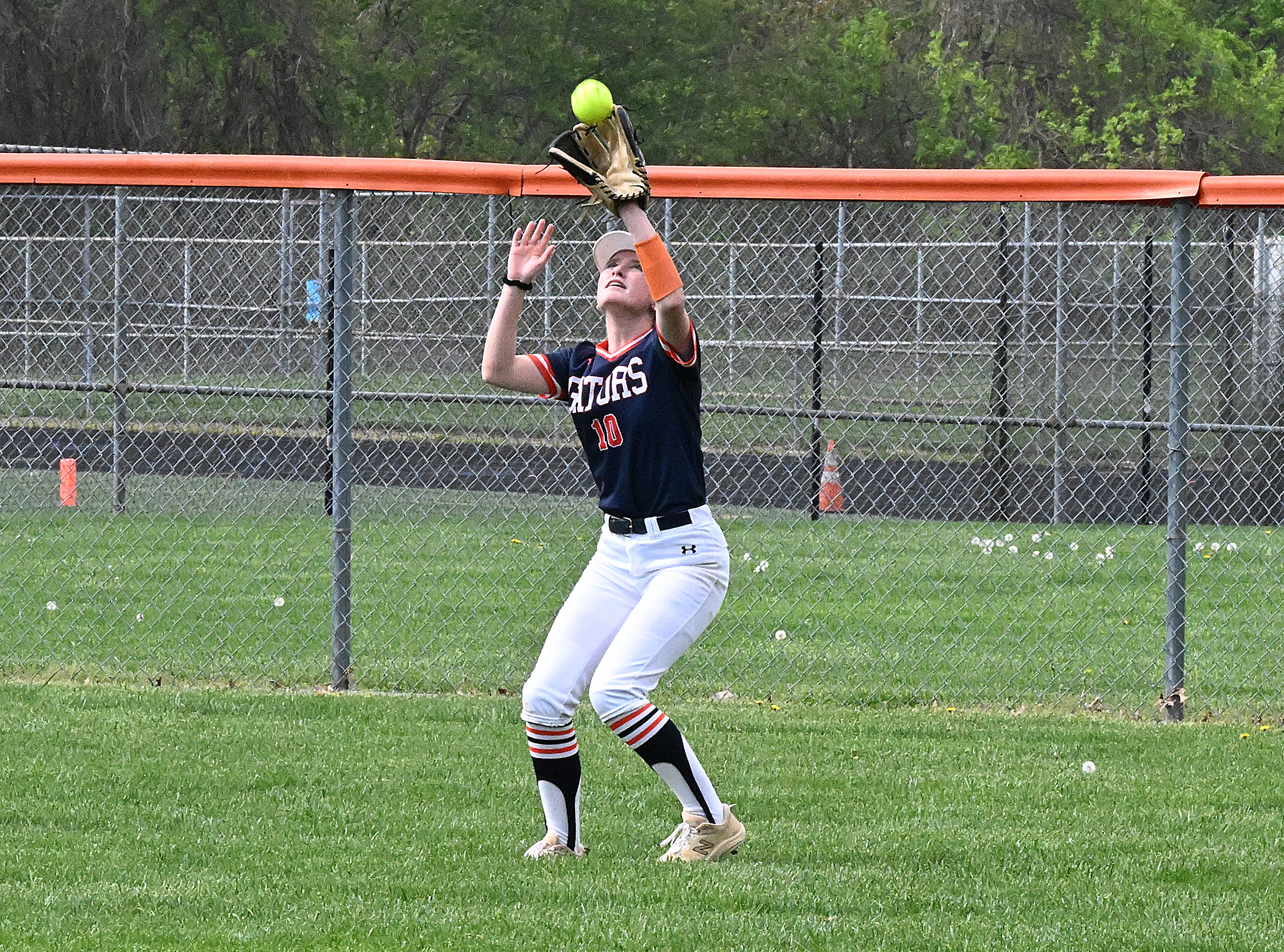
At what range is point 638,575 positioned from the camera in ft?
15.4

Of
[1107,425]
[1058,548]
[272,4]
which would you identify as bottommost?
[1058,548]

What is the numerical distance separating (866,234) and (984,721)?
12155 mm


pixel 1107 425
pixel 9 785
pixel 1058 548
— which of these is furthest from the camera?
pixel 1058 548

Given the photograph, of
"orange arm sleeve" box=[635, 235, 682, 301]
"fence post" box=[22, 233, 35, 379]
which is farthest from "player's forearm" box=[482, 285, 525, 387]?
"fence post" box=[22, 233, 35, 379]

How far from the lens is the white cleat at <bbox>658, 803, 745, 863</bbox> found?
15.2 ft

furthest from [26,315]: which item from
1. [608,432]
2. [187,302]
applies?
[608,432]

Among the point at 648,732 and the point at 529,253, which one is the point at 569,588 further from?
the point at 648,732

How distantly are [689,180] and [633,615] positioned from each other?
103 inches

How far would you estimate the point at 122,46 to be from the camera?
25.2 meters

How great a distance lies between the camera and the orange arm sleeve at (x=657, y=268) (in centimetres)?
442

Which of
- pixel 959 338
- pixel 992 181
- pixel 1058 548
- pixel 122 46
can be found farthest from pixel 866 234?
pixel 122 46

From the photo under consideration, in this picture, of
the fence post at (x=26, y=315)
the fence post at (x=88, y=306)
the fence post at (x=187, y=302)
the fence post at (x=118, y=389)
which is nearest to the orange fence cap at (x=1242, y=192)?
the fence post at (x=88, y=306)

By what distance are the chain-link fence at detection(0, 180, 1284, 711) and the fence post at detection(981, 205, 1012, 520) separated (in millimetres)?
123

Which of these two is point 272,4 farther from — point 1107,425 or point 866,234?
point 1107,425
